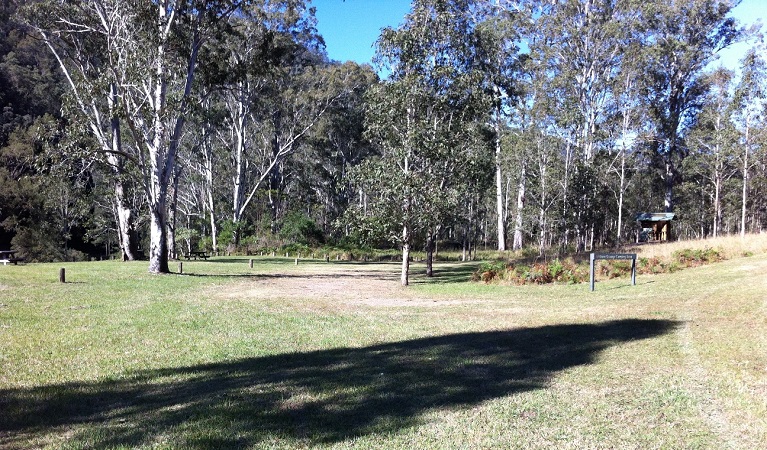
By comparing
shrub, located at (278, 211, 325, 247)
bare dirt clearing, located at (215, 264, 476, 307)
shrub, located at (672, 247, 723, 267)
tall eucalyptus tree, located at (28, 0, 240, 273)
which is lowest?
bare dirt clearing, located at (215, 264, 476, 307)

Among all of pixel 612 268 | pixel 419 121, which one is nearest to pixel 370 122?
pixel 419 121

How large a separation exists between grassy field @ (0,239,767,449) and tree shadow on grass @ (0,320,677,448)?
3 cm

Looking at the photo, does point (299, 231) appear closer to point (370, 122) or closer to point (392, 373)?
point (370, 122)

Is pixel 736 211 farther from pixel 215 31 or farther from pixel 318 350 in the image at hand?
pixel 318 350

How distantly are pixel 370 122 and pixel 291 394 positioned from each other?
17054 mm

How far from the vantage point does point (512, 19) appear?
39594 millimetres

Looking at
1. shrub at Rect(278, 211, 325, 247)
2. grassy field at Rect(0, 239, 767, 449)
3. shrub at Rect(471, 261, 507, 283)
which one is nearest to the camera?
grassy field at Rect(0, 239, 767, 449)

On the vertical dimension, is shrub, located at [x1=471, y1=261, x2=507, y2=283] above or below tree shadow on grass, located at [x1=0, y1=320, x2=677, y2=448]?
above

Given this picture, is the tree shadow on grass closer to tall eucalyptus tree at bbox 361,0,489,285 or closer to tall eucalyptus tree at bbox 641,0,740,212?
tall eucalyptus tree at bbox 361,0,489,285

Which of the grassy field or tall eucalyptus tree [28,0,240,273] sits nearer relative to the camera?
the grassy field

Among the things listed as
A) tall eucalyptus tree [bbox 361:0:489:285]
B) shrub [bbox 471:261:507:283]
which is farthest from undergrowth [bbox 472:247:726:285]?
tall eucalyptus tree [bbox 361:0:489:285]

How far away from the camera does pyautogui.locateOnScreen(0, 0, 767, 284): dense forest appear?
67.8ft

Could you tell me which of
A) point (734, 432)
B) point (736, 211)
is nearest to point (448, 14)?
point (734, 432)

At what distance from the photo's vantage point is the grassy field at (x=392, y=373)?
4.93 meters
